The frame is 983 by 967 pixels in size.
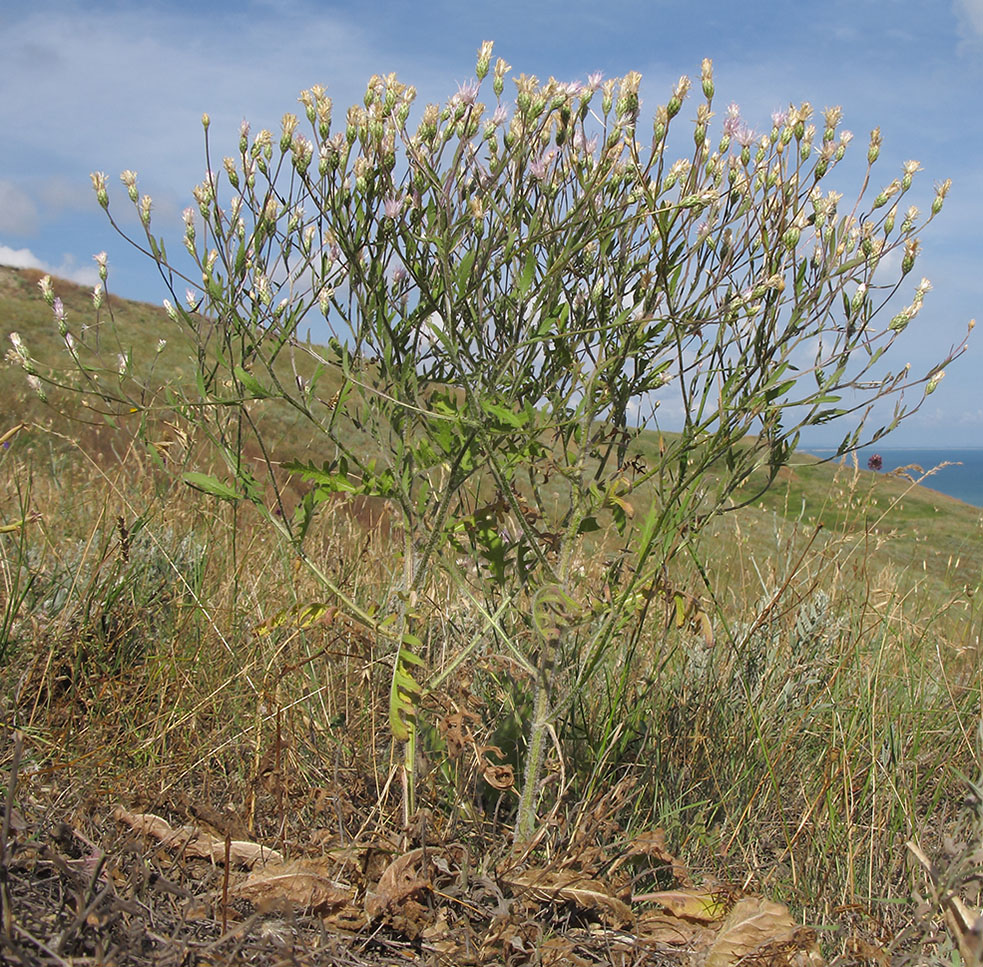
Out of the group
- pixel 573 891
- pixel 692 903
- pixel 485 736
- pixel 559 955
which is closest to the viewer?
pixel 559 955

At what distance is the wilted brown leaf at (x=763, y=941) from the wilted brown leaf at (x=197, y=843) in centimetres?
99

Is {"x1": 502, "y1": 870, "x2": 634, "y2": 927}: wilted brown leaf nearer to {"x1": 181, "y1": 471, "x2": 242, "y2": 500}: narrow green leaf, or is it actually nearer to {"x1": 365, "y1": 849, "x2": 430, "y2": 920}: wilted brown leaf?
{"x1": 365, "y1": 849, "x2": 430, "y2": 920}: wilted brown leaf

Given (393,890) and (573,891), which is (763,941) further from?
(393,890)

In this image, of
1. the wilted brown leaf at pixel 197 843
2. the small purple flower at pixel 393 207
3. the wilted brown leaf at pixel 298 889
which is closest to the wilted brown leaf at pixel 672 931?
the wilted brown leaf at pixel 298 889

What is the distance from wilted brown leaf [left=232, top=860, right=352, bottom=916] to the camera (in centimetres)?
170

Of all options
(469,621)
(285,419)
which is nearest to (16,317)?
(285,419)

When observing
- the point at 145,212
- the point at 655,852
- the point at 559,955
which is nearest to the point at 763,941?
the point at 655,852

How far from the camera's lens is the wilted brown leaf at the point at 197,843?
184 cm

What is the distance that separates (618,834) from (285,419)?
10623 millimetres

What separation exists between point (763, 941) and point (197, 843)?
1274mm

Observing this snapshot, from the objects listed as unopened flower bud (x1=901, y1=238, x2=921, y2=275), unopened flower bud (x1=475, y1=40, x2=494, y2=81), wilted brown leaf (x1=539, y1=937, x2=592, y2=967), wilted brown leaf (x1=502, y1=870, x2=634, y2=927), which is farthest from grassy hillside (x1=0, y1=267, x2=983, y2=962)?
unopened flower bud (x1=475, y1=40, x2=494, y2=81)

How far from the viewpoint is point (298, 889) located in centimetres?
171

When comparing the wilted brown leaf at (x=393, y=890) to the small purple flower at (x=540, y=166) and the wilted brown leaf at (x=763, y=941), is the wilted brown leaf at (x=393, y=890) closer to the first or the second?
the wilted brown leaf at (x=763, y=941)

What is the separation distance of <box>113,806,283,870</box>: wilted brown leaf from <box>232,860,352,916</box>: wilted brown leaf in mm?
101
